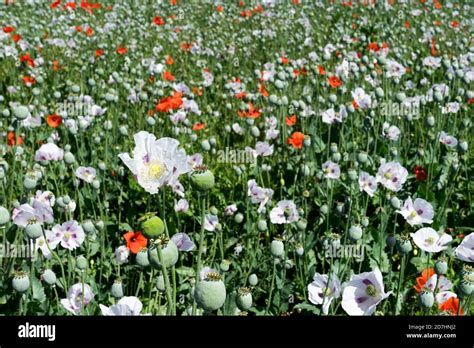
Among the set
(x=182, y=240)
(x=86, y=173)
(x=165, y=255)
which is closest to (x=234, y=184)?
(x=86, y=173)

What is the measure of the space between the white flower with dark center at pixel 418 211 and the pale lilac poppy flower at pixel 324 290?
652mm

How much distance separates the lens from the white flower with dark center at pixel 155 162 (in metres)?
1.28

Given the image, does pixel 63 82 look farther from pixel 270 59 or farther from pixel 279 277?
pixel 279 277

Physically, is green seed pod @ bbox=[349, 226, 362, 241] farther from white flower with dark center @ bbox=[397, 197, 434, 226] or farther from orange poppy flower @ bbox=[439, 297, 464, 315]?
white flower with dark center @ bbox=[397, 197, 434, 226]

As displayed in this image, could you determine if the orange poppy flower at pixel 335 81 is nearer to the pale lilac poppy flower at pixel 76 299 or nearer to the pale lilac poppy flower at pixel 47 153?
the pale lilac poppy flower at pixel 47 153

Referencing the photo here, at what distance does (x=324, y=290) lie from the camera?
1.81 metres

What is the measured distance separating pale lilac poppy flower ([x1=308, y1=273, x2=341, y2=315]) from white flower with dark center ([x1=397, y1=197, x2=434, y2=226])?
65cm

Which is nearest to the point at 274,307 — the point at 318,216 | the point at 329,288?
the point at 329,288

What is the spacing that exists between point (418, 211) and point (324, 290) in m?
0.77

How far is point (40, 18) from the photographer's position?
7344 mm

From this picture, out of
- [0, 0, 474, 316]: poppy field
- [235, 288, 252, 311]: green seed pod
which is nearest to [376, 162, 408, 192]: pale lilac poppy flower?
[0, 0, 474, 316]: poppy field

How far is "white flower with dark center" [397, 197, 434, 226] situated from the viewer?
232 centimetres

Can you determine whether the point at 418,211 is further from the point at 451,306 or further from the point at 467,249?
the point at 467,249

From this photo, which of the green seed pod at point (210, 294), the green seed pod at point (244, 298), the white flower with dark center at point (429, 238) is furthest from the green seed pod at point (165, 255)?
the white flower with dark center at point (429, 238)
